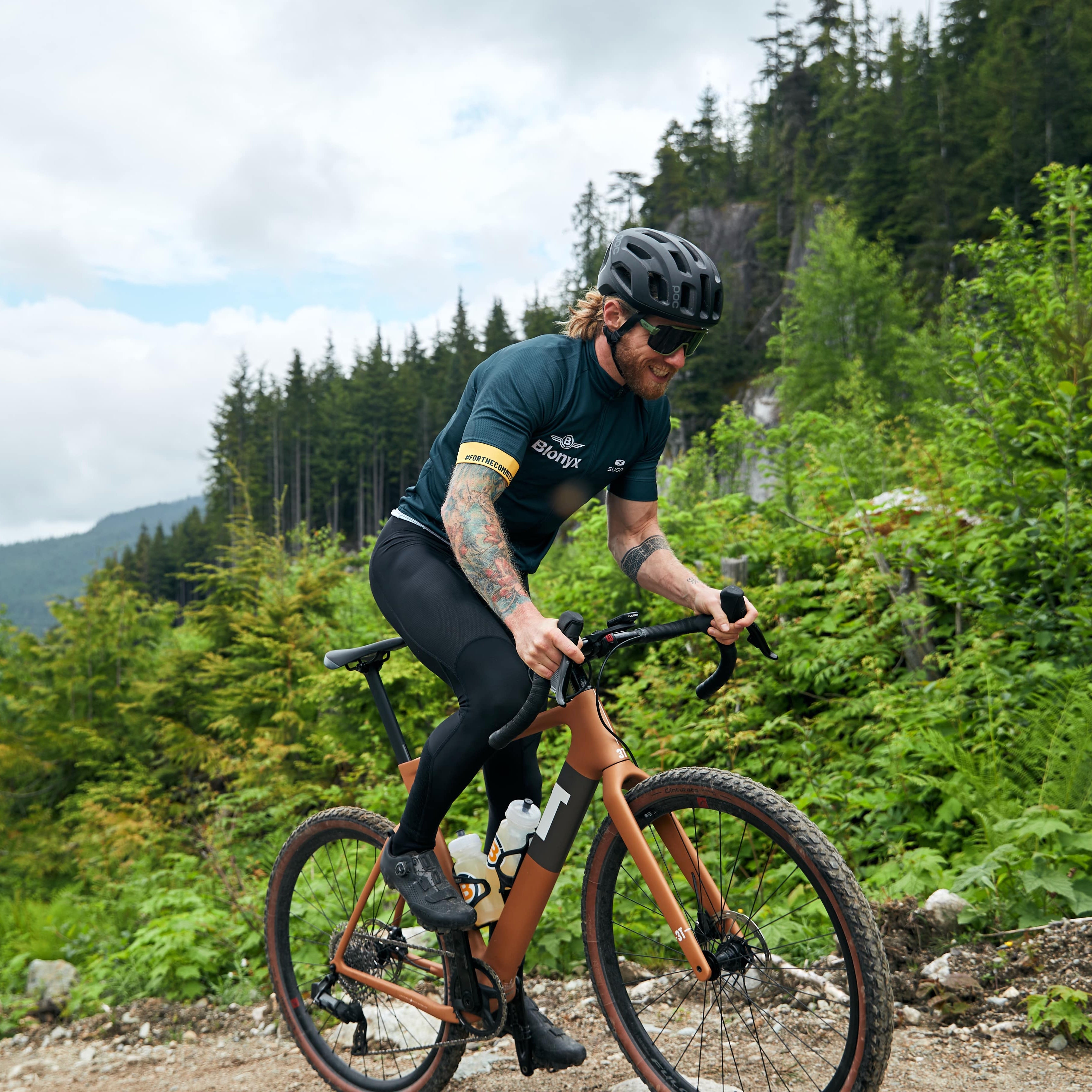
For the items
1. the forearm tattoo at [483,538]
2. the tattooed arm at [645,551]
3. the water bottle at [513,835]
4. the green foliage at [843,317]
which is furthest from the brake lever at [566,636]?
the green foliage at [843,317]

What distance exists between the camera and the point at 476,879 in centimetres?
273

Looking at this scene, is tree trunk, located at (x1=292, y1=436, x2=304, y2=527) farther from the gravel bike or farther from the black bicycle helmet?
the black bicycle helmet

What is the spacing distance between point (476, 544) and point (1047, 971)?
2806 mm

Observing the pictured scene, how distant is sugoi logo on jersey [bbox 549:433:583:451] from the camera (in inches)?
101

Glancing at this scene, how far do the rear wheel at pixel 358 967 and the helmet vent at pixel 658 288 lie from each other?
2.12 metres

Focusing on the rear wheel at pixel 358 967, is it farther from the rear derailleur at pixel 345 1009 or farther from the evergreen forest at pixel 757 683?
the evergreen forest at pixel 757 683

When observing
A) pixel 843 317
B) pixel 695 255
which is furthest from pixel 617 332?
pixel 843 317

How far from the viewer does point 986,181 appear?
135ft

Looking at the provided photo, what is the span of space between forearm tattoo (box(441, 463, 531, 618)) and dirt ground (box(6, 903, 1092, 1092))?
63.6 inches

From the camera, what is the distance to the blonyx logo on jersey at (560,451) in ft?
8.41

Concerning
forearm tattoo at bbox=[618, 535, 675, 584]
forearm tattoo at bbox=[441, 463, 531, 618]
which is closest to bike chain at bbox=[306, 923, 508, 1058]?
forearm tattoo at bbox=[441, 463, 531, 618]

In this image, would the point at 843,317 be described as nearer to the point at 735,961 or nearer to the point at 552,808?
the point at 552,808

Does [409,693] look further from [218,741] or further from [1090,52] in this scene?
[1090,52]

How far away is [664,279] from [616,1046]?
2.97 metres
